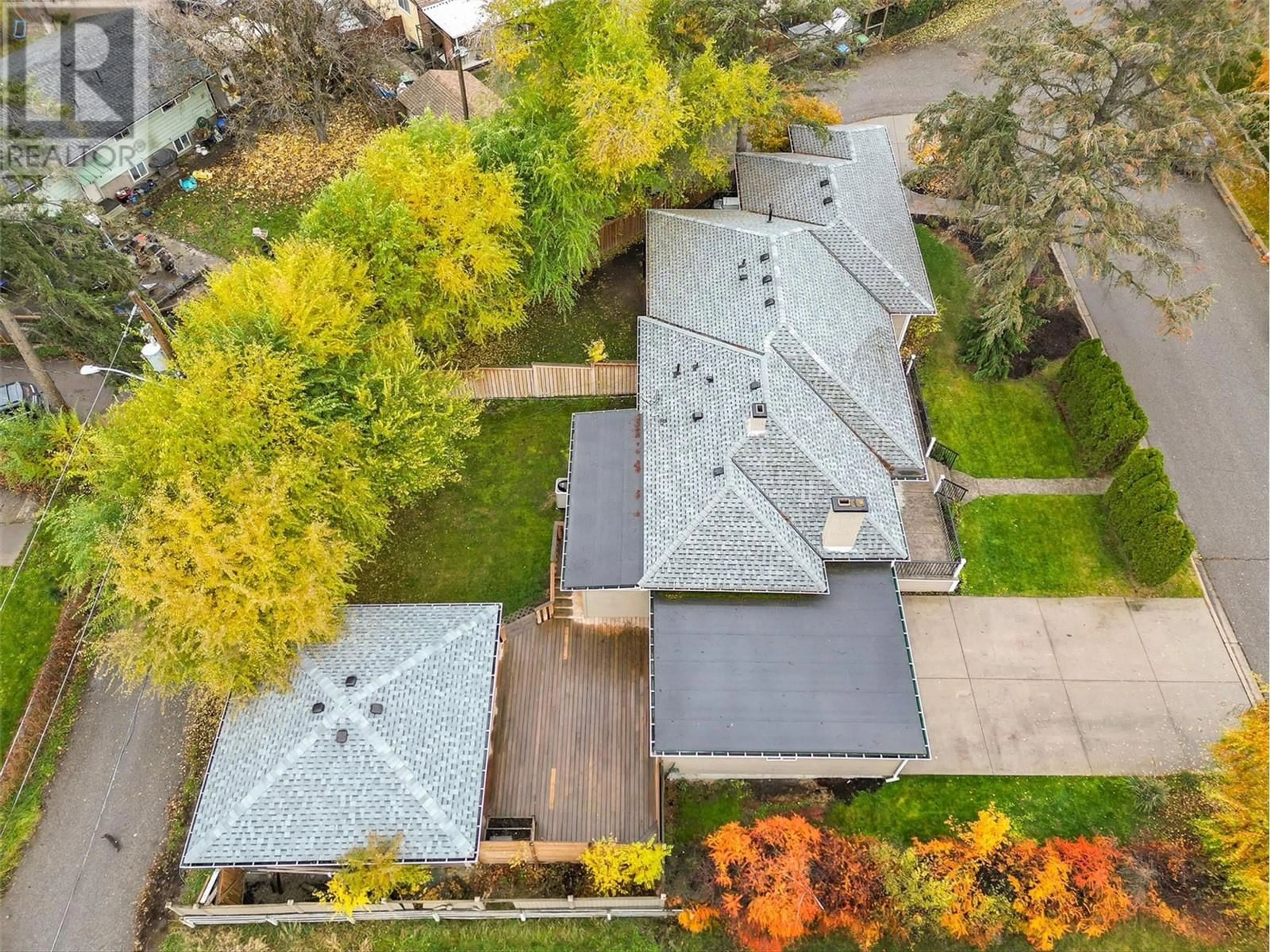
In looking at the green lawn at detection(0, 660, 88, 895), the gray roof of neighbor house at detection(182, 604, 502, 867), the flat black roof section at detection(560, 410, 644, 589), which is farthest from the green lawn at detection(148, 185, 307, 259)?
the gray roof of neighbor house at detection(182, 604, 502, 867)

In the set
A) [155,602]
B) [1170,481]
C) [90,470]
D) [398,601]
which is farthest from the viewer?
[1170,481]

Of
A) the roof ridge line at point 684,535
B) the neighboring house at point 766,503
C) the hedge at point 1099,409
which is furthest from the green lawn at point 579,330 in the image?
the hedge at point 1099,409

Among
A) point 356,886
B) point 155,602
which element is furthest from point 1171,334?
point 155,602

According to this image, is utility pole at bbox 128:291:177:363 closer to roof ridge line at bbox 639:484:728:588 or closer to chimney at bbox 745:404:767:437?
roof ridge line at bbox 639:484:728:588

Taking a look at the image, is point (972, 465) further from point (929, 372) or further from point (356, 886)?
point (356, 886)

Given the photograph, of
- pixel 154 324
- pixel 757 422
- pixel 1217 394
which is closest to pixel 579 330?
pixel 757 422

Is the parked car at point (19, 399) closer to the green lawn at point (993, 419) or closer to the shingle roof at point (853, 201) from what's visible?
the shingle roof at point (853, 201)
